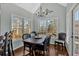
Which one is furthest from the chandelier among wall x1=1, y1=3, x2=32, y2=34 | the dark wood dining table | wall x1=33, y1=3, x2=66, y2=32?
the dark wood dining table

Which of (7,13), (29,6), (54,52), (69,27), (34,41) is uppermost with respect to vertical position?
(29,6)

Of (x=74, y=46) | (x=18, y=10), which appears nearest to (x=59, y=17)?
(x=74, y=46)

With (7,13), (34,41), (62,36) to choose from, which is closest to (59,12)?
(62,36)

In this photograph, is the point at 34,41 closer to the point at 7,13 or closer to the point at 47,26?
the point at 47,26

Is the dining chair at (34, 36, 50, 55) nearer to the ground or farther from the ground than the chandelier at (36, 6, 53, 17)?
nearer to the ground

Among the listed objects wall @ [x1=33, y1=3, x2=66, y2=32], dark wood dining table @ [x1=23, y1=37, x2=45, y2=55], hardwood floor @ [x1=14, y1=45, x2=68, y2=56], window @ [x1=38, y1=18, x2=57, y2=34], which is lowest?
hardwood floor @ [x1=14, y1=45, x2=68, y2=56]

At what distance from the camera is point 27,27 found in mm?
2121

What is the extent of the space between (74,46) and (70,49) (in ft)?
0.27

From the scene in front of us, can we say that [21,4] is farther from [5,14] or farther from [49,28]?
[49,28]

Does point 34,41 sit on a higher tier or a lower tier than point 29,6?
lower

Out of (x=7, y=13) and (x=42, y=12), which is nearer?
(x=7, y=13)

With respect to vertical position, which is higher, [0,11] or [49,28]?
[0,11]

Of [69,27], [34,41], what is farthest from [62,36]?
[34,41]

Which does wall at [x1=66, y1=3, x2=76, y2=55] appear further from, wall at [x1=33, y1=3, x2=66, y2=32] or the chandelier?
the chandelier
